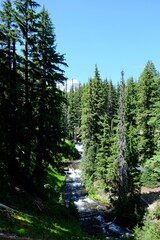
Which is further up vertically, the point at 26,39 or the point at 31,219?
the point at 26,39

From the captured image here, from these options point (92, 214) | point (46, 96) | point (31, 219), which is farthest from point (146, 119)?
point (31, 219)

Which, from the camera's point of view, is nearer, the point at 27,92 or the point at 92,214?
the point at 27,92

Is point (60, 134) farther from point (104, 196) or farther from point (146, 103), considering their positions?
point (146, 103)

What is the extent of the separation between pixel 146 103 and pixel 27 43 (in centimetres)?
2406

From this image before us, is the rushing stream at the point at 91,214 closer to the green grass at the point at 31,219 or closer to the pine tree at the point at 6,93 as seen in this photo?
the green grass at the point at 31,219

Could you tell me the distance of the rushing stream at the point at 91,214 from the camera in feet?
55.3

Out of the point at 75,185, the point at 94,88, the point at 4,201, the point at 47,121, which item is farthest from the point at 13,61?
the point at 75,185

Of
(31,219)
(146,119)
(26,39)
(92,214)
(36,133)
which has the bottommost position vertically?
(92,214)

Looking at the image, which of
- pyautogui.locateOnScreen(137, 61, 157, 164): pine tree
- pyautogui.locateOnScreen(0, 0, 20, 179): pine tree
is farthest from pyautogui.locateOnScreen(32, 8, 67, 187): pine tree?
pyautogui.locateOnScreen(137, 61, 157, 164): pine tree

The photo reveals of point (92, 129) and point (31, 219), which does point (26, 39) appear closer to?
point (31, 219)

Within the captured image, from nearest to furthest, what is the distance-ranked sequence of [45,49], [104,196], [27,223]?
[27,223] < [45,49] < [104,196]

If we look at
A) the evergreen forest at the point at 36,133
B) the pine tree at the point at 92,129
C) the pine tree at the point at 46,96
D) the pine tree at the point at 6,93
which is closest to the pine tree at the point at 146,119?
the pine tree at the point at 92,129

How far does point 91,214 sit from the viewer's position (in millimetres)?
19938

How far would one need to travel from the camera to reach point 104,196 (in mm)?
25375
